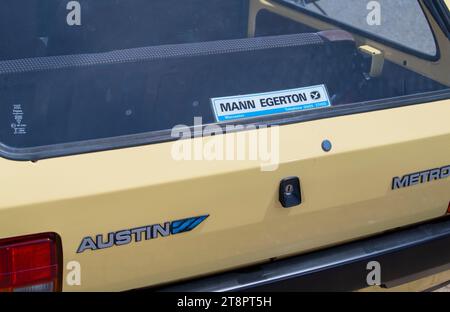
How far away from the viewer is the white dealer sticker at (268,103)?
2.02m

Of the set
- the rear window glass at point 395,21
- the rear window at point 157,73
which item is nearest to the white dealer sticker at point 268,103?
the rear window at point 157,73

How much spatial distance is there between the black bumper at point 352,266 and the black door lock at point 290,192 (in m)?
0.26

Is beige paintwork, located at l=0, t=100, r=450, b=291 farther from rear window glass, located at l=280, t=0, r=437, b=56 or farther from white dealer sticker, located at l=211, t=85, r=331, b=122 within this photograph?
rear window glass, located at l=280, t=0, r=437, b=56

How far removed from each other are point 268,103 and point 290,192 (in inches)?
12.9

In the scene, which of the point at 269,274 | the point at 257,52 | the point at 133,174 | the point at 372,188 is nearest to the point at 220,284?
the point at 269,274

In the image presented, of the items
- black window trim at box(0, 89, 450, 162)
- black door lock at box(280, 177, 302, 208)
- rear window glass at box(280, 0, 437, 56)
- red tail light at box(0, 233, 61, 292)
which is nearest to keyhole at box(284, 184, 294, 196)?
black door lock at box(280, 177, 302, 208)

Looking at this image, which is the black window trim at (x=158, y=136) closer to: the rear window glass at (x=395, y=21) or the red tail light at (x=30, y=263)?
the red tail light at (x=30, y=263)

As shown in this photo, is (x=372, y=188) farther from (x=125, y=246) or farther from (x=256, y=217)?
(x=125, y=246)

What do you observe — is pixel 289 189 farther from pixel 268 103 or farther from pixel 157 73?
pixel 157 73

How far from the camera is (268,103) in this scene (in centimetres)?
208

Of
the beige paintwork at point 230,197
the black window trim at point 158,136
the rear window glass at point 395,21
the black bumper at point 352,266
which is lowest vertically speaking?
the black bumper at point 352,266

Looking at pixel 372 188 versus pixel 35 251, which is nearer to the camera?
pixel 35 251

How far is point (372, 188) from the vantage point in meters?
2.17

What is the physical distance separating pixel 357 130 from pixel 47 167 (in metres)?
1.09
